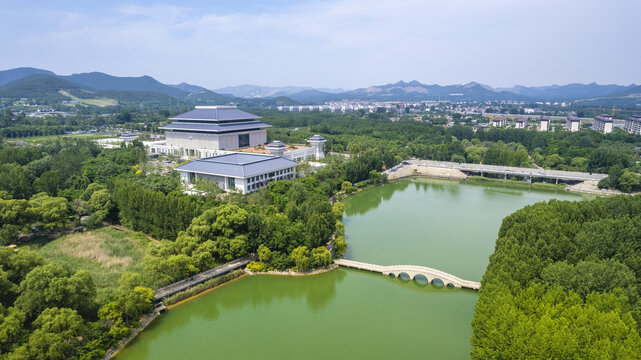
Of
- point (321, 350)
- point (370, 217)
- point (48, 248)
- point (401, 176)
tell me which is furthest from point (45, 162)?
point (401, 176)

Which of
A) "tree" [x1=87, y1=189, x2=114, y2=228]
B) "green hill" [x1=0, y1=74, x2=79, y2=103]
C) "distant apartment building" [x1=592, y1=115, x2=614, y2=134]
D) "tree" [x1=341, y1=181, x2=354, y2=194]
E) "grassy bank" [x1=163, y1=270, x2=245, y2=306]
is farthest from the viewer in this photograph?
"green hill" [x1=0, y1=74, x2=79, y2=103]

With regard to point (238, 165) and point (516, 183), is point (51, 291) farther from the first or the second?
point (516, 183)

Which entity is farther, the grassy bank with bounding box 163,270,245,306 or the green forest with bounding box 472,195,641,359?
the grassy bank with bounding box 163,270,245,306

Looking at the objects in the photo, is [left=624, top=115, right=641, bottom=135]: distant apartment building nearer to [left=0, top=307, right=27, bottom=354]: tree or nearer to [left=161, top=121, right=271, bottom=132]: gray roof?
[left=161, top=121, right=271, bottom=132]: gray roof

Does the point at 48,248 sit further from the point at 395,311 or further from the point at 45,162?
the point at 395,311

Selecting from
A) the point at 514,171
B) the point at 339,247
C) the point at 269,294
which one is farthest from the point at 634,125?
the point at 269,294

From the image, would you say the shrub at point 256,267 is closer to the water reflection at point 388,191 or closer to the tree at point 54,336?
the tree at point 54,336

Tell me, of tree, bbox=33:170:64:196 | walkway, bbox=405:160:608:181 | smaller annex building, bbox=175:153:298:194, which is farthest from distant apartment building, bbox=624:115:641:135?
tree, bbox=33:170:64:196
